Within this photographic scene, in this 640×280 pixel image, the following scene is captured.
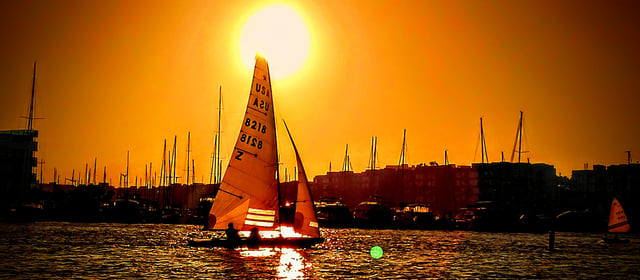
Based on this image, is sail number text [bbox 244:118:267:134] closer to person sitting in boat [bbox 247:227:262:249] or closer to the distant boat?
person sitting in boat [bbox 247:227:262:249]

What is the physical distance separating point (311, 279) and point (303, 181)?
11.3m

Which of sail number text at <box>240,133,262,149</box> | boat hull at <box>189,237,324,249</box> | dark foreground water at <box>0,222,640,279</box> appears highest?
sail number text at <box>240,133,262,149</box>

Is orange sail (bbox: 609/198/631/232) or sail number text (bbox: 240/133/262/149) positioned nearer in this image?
sail number text (bbox: 240/133/262/149)

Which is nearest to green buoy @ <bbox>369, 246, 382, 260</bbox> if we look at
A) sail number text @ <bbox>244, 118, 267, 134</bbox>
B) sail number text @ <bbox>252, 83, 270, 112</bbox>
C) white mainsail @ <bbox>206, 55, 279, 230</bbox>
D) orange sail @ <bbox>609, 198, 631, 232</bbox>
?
white mainsail @ <bbox>206, 55, 279, 230</bbox>

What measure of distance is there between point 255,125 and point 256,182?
13.1 ft

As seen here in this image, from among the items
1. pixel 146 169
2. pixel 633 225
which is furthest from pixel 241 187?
pixel 146 169

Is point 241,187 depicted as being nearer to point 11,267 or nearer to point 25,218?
point 11,267

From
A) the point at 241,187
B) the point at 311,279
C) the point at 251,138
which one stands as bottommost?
the point at 311,279

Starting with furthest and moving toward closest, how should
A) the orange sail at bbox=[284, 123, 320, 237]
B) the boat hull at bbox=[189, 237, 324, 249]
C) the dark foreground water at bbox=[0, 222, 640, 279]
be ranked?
the orange sail at bbox=[284, 123, 320, 237]
the boat hull at bbox=[189, 237, 324, 249]
the dark foreground water at bbox=[0, 222, 640, 279]

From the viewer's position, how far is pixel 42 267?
4547 centimetres

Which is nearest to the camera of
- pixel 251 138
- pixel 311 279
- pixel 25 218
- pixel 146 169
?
pixel 311 279

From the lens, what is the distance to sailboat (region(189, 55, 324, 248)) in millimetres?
49688

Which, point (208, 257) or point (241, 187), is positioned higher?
point (241, 187)

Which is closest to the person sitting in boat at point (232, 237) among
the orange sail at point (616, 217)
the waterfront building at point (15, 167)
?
the orange sail at point (616, 217)
